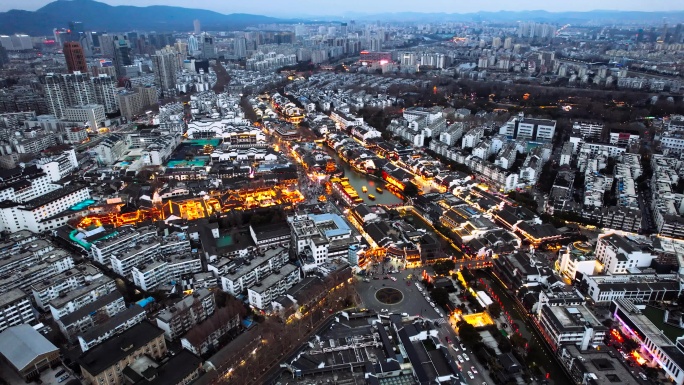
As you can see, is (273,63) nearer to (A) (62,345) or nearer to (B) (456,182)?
(B) (456,182)

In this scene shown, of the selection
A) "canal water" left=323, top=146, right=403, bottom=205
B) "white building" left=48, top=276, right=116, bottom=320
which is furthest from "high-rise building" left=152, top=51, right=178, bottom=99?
"white building" left=48, top=276, right=116, bottom=320

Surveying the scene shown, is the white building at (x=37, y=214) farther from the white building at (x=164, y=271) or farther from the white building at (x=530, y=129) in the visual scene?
the white building at (x=530, y=129)

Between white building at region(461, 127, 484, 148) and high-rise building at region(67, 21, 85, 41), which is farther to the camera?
high-rise building at region(67, 21, 85, 41)

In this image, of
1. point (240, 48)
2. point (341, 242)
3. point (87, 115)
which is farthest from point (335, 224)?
point (240, 48)

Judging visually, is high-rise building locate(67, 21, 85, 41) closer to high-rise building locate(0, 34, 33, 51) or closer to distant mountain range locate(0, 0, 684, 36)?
high-rise building locate(0, 34, 33, 51)

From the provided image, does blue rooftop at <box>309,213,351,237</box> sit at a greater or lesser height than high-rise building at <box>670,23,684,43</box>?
lesser

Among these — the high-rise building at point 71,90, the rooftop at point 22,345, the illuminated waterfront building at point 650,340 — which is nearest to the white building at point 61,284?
the rooftop at point 22,345
